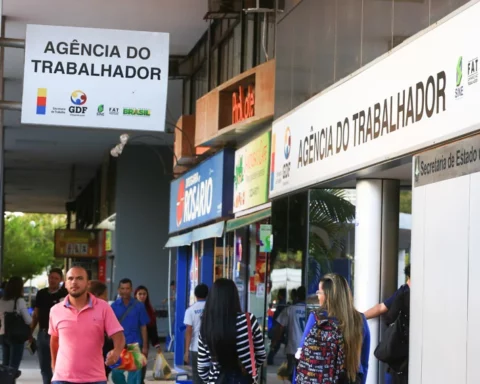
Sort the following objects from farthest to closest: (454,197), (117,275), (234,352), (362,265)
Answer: (117,275) → (362,265) → (234,352) → (454,197)

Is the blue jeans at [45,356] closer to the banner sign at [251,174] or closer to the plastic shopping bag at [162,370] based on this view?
the banner sign at [251,174]

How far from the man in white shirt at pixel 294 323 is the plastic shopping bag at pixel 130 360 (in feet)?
5.34

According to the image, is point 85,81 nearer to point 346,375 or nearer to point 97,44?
point 97,44

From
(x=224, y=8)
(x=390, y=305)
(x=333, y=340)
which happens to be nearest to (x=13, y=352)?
(x=224, y=8)

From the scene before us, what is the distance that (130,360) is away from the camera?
41.6 feet

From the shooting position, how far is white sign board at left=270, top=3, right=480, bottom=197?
725 centimetres

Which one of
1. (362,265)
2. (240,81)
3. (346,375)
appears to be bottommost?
(346,375)

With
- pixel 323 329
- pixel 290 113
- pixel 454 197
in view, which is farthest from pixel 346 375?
pixel 290 113

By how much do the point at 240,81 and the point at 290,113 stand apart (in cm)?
331

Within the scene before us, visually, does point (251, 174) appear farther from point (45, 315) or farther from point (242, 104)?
point (45, 315)

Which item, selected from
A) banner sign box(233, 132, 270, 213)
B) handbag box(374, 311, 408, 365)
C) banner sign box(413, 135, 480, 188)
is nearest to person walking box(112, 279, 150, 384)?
banner sign box(233, 132, 270, 213)

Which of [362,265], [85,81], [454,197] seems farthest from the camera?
[85,81]

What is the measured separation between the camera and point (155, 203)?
34000 millimetres

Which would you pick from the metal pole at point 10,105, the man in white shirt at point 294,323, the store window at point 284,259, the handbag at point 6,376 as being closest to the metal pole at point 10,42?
the metal pole at point 10,105
